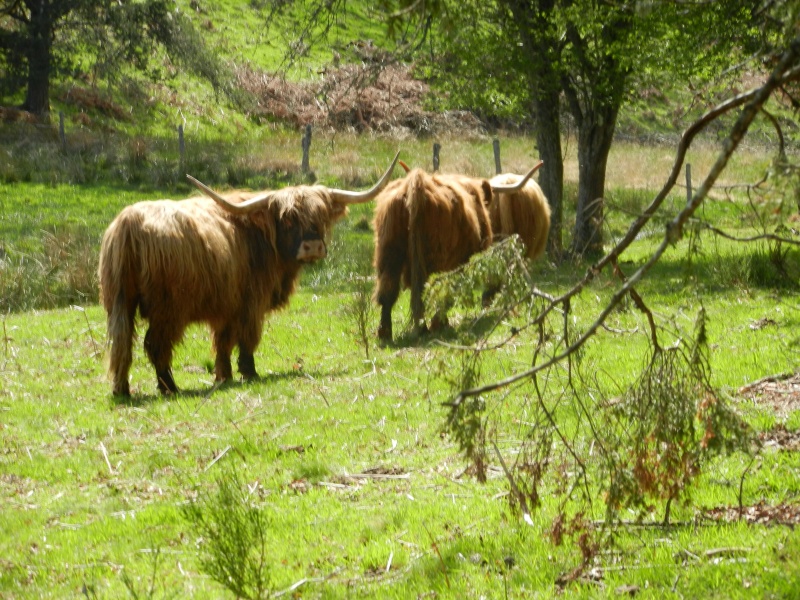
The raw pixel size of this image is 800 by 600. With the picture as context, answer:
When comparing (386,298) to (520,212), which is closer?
(386,298)

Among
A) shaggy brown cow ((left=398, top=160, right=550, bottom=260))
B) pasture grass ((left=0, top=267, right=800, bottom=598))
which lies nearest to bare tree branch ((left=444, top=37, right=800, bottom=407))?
pasture grass ((left=0, top=267, right=800, bottom=598))

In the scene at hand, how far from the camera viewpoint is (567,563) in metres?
4.69

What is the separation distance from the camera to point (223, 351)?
9.77 metres

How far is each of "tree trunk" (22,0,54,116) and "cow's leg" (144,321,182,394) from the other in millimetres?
23988

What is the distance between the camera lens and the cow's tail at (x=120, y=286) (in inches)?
341

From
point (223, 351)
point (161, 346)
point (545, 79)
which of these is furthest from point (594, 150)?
point (161, 346)

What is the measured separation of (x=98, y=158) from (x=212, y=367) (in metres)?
16.9

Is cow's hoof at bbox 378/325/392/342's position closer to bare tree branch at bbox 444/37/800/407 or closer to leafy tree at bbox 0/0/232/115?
bare tree branch at bbox 444/37/800/407

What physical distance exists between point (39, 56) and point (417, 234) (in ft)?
78.5

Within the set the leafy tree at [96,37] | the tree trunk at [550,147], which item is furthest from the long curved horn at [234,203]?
the leafy tree at [96,37]

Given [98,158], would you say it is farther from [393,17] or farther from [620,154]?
[393,17]

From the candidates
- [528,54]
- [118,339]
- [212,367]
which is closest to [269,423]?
[118,339]

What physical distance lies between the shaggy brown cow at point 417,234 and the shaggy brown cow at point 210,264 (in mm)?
369

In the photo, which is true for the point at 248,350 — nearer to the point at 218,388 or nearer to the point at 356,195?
the point at 218,388
